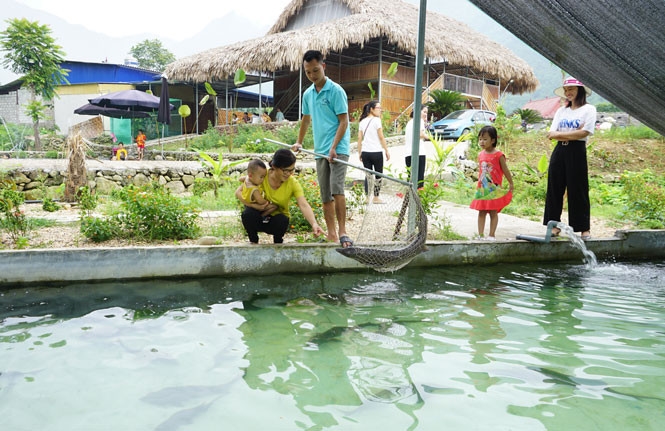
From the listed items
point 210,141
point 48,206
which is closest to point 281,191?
point 48,206

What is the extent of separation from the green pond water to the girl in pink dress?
3.34ft

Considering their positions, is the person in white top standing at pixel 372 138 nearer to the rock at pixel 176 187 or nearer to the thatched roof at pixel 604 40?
the rock at pixel 176 187

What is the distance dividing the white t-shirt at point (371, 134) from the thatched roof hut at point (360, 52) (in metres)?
8.17

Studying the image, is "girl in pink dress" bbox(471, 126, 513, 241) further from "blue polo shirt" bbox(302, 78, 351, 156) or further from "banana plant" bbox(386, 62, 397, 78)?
"banana plant" bbox(386, 62, 397, 78)

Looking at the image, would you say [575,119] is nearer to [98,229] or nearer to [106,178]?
[98,229]

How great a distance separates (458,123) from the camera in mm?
15711

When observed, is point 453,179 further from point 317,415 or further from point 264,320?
point 317,415

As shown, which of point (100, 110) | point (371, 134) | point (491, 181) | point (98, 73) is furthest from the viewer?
point (98, 73)

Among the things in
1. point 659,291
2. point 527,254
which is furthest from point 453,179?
point 659,291

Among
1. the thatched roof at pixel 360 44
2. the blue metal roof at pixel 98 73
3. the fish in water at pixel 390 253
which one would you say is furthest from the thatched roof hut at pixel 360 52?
the fish in water at pixel 390 253

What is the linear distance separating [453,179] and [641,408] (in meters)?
8.99

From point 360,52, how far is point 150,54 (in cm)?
2674

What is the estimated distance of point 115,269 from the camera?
172 inches

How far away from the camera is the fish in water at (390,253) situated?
12.7 feet
